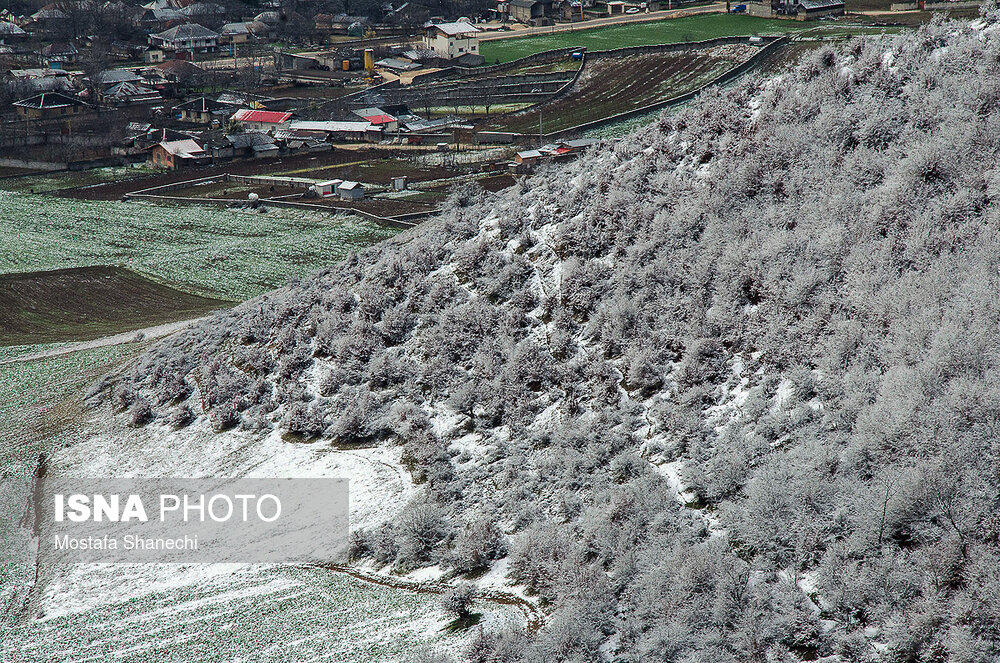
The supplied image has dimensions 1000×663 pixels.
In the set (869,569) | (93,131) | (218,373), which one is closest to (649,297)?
(869,569)

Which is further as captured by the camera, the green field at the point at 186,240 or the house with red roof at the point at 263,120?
the house with red roof at the point at 263,120

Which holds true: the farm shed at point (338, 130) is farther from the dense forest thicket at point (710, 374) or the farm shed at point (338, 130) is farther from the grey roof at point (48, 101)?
the dense forest thicket at point (710, 374)

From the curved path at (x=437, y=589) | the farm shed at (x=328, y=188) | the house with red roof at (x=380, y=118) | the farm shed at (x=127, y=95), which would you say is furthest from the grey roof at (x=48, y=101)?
the curved path at (x=437, y=589)

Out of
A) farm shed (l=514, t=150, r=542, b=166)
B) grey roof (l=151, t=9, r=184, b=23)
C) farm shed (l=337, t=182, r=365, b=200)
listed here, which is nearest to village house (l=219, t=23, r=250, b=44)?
grey roof (l=151, t=9, r=184, b=23)

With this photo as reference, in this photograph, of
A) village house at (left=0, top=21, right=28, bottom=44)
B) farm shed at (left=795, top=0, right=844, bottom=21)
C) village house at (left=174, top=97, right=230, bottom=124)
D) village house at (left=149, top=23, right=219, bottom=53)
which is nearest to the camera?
village house at (left=174, top=97, right=230, bottom=124)

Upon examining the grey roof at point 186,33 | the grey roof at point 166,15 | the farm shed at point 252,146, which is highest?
the grey roof at point 166,15

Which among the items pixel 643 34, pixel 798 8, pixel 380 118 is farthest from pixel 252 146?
pixel 798 8

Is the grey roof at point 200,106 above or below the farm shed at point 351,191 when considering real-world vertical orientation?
above

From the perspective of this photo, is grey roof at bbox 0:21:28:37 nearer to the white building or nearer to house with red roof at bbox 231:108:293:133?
the white building
